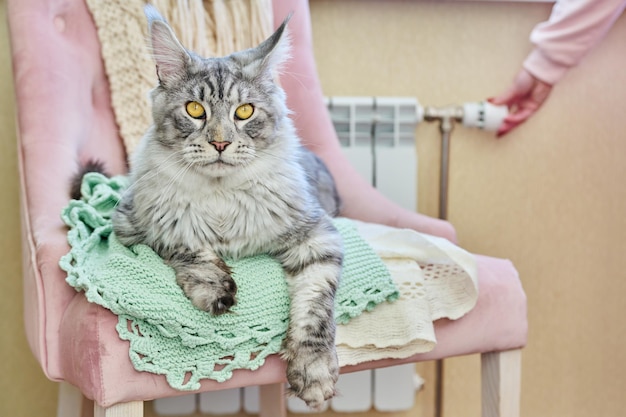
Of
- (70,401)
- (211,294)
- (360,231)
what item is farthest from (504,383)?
(70,401)

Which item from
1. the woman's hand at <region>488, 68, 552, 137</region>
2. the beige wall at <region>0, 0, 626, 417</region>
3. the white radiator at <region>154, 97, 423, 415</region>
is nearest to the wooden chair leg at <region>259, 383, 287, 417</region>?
the white radiator at <region>154, 97, 423, 415</region>

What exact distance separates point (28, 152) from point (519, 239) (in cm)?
135

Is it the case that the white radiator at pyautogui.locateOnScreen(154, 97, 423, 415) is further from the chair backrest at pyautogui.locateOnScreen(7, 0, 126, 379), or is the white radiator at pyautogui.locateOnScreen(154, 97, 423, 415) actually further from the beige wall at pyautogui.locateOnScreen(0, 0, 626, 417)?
the chair backrest at pyautogui.locateOnScreen(7, 0, 126, 379)

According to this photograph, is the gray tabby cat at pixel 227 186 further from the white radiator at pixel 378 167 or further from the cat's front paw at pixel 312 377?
the white radiator at pixel 378 167

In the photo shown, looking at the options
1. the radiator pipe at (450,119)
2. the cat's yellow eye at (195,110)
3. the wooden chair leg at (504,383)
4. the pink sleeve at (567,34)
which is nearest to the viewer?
the cat's yellow eye at (195,110)

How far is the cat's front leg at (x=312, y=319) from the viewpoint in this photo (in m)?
0.82

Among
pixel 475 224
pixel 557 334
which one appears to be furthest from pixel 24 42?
pixel 557 334

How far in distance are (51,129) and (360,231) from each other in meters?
0.62

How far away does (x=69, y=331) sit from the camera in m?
0.84

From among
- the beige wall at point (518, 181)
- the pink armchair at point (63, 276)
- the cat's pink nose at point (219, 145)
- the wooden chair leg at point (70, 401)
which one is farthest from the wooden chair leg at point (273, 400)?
the cat's pink nose at point (219, 145)

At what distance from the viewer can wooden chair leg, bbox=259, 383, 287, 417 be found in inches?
57.2

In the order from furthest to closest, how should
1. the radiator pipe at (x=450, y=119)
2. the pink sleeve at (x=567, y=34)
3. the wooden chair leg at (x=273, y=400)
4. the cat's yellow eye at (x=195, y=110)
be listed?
1. the radiator pipe at (x=450, y=119)
2. the pink sleeve at (x=567, y=34)
3. the wooden chair leg at (x=273, y=400)
4. the cat's yellow eye at (x=195, y=110)

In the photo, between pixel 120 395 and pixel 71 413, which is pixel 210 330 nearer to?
pixel 120 395

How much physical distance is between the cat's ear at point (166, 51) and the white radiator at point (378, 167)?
77cm
